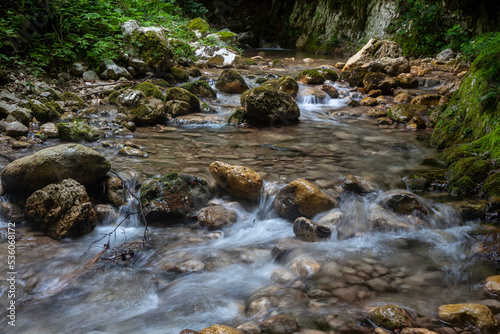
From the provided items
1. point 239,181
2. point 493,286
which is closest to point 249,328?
point 493,286

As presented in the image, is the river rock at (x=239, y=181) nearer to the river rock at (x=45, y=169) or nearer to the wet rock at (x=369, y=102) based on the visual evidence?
the river rock at (x=45, y=169)

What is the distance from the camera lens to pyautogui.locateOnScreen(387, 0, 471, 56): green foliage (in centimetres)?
1360

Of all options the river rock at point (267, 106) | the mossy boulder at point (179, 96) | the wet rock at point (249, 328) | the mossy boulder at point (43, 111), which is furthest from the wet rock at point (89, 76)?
the wet rock at point (249, 328)

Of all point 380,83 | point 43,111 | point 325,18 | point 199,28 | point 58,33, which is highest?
point 325,18

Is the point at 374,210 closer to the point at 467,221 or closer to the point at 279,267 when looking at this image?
the point at 467,221

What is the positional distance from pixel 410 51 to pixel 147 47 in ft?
37.3

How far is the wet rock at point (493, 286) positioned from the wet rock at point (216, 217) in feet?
8.40

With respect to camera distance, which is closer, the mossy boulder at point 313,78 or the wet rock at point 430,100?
the wet rock at point 430,100

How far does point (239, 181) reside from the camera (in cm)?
440

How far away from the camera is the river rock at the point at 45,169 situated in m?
3.84

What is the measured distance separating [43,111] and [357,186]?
241 inches

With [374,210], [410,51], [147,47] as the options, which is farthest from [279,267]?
[410,51]

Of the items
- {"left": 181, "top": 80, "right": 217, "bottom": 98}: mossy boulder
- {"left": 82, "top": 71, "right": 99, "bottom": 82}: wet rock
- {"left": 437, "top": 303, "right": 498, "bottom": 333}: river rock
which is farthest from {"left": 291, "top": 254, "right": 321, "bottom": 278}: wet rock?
{"left": 82, "top": 71, "right": 99, "bottom": 82}: wet rock

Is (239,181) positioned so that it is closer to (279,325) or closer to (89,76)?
(279,325)
